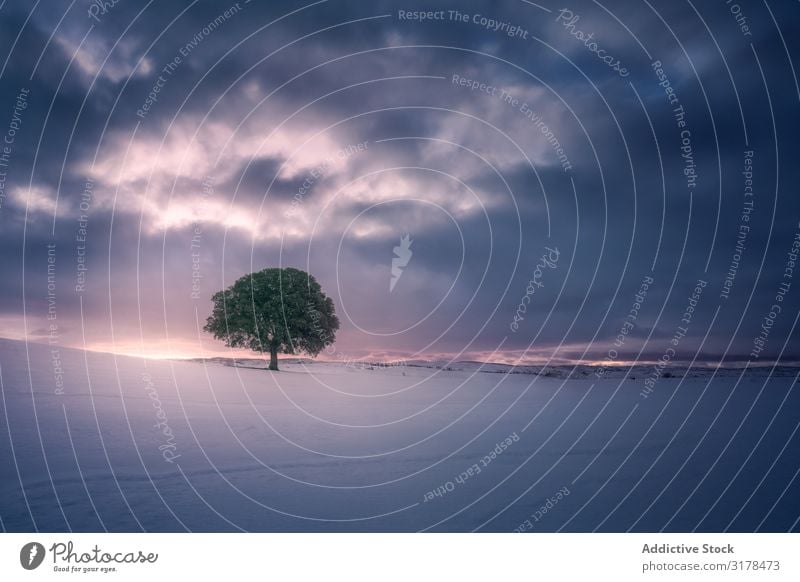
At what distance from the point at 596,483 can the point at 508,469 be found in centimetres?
183

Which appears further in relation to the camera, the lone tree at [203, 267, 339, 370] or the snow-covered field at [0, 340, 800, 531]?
the lone tree at [203, 267, 339, 370]

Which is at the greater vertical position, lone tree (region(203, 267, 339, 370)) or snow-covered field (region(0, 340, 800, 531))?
lone tree (region(203, 267, 339, 370))

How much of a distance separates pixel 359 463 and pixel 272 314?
3322cm

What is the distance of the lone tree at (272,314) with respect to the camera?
4238cm

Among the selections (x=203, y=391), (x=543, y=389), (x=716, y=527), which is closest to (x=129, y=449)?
(x=203, y=391)

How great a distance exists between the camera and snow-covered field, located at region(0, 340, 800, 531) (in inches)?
315

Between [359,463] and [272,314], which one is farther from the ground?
[272,314]

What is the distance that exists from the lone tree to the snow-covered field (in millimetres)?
22141

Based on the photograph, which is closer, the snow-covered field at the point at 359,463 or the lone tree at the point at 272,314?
the snow-covered field at the point at 359,463

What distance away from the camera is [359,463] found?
36.2ft

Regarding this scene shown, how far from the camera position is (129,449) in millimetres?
10688

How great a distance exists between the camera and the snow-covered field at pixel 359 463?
8.01 m

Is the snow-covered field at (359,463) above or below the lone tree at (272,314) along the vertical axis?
below

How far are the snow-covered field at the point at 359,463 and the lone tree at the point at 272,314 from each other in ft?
72.6
